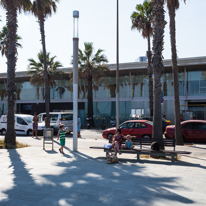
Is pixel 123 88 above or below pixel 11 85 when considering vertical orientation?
above

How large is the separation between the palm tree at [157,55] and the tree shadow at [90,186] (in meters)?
2.33

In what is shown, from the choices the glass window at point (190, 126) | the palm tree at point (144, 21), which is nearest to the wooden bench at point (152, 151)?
the glass window at point (190, 126)

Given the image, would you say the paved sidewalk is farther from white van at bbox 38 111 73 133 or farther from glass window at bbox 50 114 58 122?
glass window at bbox 50 114 58 122

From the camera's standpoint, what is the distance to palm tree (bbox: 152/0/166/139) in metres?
11.1

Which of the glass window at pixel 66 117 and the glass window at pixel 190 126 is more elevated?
the glass window at pixel 66 117

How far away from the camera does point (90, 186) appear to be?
661cm

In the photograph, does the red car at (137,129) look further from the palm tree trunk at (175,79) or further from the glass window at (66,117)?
the glass window at (66,117)

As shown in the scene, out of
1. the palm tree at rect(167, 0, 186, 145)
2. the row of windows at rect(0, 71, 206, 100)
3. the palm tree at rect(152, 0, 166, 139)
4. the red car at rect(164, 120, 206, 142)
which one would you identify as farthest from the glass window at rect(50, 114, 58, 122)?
the palm tree at rect(152, 0, 166, 139)

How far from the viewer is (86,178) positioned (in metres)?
7.46

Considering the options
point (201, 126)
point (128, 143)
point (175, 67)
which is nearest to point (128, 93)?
point (201, 126)

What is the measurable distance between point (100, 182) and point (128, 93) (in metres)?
27.3

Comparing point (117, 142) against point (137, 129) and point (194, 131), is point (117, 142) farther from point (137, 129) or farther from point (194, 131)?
point (194, 131)

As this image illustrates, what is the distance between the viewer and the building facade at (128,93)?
30594 mm

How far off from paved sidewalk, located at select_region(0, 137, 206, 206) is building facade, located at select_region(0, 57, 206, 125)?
68.6 feet
